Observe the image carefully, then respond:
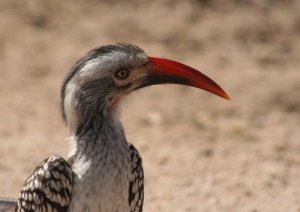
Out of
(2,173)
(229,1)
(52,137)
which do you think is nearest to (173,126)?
(52,137)

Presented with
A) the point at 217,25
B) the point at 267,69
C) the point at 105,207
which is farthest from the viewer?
the point at 217,25

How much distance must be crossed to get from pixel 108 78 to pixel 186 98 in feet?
12.7

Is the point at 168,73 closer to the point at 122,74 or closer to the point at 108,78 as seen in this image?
the point at 122,74

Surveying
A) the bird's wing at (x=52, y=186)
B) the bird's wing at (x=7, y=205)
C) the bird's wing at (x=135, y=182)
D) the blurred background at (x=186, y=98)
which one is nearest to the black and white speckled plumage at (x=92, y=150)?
the bird's wing at (x=52, y=186)

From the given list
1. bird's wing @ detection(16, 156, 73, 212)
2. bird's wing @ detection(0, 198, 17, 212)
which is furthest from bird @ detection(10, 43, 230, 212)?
bird's wing @ detection(0, 198, 17, 212)

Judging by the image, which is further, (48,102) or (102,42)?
(102,42)

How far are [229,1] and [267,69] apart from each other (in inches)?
62.3

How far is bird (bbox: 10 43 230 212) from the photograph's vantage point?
481cm

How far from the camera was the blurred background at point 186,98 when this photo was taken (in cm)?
704

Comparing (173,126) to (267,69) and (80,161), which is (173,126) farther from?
(80,161)

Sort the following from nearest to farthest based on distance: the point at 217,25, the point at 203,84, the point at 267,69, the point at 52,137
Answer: the point at 203,84
the point at 52,137
the point at 267,69
the point at 217,25

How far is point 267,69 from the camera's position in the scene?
9.35m

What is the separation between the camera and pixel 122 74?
5012mm

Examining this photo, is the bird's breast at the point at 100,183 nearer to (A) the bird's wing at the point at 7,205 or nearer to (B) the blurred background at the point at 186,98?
(B) the blurred background at the point at 186,98
